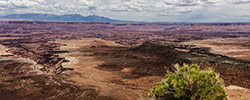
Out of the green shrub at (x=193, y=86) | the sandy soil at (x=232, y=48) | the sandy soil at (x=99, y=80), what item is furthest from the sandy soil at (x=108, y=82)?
the sandy soil at (x=232, y=48)

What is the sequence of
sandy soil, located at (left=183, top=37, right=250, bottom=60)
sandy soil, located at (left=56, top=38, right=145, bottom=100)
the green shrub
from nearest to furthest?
1. the green shrub
2. sandy soil, located at (left=56, top=38, right=145, bottom=100)
3. sandy soil, located at (left=183, top=37, right=250, bottom=60)

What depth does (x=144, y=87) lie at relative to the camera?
27.1m

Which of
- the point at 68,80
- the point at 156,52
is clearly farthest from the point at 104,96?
the point at 156,52

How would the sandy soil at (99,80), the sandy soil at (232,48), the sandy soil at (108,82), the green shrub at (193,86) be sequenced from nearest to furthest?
the green shrub at (193,86)
the sandy soil at (108,82)
the sandy soil at (99,80)
the sandy soil at (232,48)

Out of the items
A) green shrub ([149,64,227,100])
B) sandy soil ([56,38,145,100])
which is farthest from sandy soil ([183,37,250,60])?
green shrub ([149,64,227,100])

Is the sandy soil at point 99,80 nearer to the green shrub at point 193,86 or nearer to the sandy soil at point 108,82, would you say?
the sandy soil at point 108,82

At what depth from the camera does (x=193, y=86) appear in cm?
1008

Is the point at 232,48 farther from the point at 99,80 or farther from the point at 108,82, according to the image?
the point at 99,80

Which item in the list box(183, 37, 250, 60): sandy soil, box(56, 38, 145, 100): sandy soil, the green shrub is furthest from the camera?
box(183, 37, 250, 60): sandy soil

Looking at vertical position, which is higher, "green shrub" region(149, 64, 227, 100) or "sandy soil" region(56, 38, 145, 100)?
"green shrub" region(149, 64, 227, 100)

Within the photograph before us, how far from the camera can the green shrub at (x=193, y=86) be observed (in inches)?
382

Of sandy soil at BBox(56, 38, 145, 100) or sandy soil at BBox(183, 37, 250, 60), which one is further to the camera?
sandy soil at BBox(183, 37, 250, 60)

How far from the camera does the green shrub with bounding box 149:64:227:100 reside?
9703mm

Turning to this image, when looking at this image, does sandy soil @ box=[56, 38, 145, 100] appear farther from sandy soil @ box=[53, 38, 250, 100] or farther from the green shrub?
the green shrub
